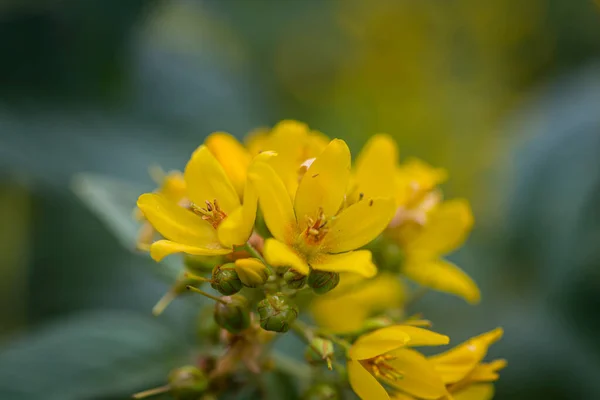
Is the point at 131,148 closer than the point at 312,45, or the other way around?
the point at 131,148

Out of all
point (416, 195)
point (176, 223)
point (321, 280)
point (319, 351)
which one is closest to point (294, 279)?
point (321, 280)

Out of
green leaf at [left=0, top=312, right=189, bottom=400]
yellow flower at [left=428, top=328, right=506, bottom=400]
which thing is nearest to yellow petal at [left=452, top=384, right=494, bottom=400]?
yellow flower at [left=428, top=328, right=506, bottom=400]

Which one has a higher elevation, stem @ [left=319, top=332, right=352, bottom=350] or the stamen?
the stamen

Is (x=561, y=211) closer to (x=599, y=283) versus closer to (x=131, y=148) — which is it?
(x=599, y=283)

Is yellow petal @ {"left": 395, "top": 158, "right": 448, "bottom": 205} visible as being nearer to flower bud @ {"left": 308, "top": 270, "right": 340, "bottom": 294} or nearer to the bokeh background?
flower bud @ {"left": 308, "top": 270, "right": 340, "bottom": 294}

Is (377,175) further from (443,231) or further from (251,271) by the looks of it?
(251,271)

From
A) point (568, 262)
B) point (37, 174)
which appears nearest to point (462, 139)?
point (568, 262)
